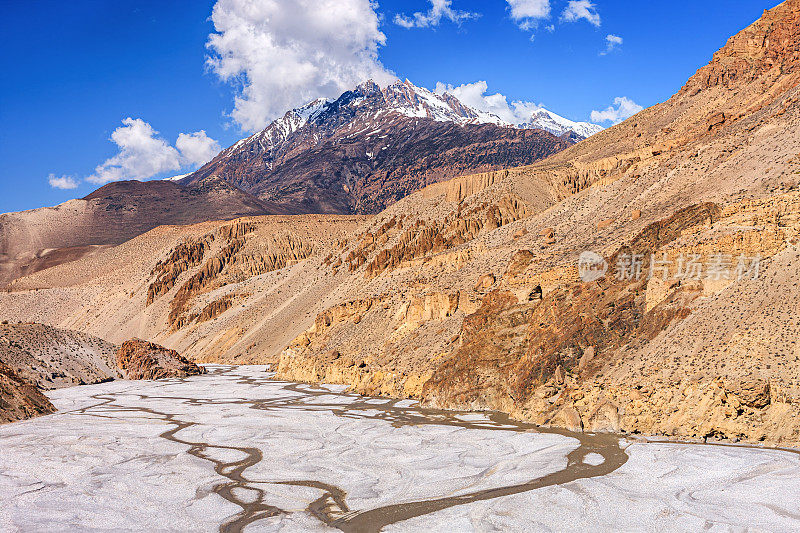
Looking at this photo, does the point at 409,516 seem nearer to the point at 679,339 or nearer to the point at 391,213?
the point at 679,339

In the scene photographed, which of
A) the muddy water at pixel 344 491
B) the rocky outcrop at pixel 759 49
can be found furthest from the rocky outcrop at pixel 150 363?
the rocky outcrop at pixel 759 49

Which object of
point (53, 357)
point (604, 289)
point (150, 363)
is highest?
point (604, 289)

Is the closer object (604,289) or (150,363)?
(604,289)

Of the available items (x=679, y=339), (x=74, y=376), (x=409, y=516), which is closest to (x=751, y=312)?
(x=679, y=339)
